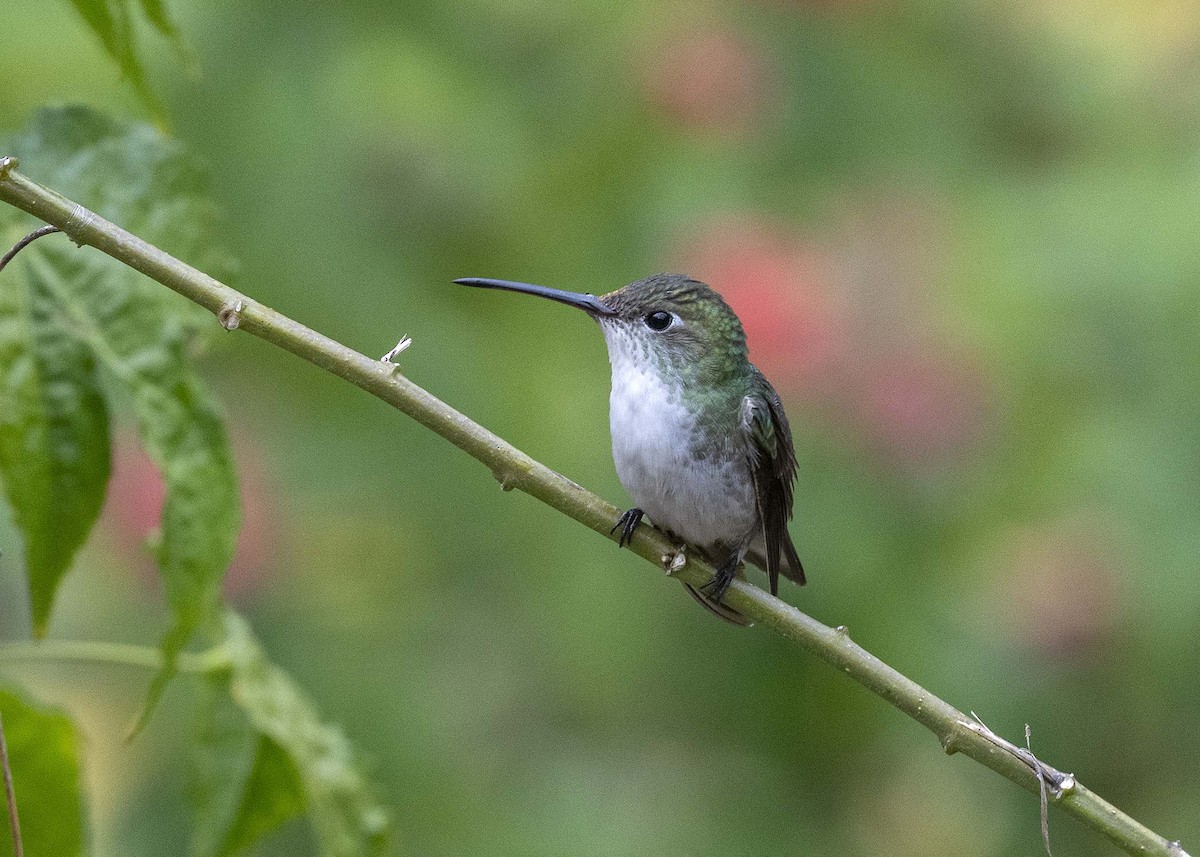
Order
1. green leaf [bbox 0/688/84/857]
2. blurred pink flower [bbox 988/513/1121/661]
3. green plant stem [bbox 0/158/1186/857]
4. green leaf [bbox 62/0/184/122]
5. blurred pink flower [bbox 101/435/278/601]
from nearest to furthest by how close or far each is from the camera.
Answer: green plant stem [bbox 0/158/1186/857], green leaf [bbox 62/0/184/122], green leaf [bbox 0/688/84/857], blurred pink flower [bbox 988/513/1121/661], blurred pink flower [bbox 101/435/278/601]

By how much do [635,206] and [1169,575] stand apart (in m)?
2.05

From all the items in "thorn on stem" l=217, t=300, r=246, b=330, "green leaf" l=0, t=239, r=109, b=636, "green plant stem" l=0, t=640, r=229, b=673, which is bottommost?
"green plant stem" l=0, t=640, r=229, b=673

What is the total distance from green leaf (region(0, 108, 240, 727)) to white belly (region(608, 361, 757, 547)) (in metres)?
0.91

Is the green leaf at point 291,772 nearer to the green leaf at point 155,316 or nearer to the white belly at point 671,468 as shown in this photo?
the green leaf at point 155,316

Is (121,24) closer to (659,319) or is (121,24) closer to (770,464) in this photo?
(659,319)

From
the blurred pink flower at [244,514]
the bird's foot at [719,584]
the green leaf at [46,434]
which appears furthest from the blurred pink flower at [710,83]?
the green leaf at [46,434]

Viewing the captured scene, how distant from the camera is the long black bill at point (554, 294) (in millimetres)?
2318

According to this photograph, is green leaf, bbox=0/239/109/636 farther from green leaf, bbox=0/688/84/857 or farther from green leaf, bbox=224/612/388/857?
green leaf, bbox=224/612/388/857

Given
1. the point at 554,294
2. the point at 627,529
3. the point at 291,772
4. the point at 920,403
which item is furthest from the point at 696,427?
the point at 920,403

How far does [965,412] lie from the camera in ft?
14.7

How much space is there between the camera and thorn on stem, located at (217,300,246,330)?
1.55 metres

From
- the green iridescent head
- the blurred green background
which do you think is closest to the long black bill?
the green iridescent head

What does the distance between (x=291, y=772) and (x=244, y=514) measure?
2251 millimetres

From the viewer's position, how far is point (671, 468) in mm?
2752
